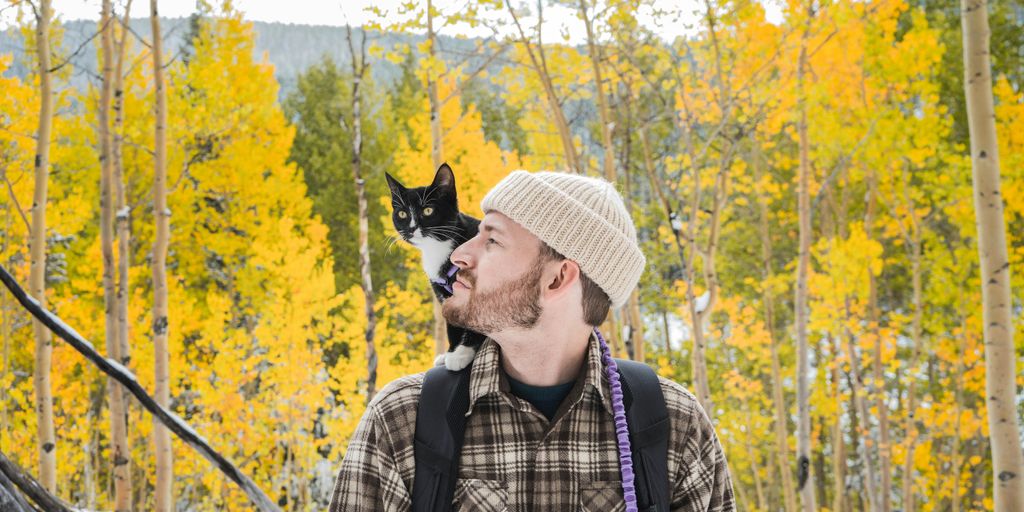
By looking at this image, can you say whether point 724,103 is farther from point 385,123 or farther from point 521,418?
point 385,123

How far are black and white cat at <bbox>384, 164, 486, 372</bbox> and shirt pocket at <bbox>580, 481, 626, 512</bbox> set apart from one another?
1219 mm

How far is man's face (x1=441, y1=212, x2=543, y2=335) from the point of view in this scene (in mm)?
1187

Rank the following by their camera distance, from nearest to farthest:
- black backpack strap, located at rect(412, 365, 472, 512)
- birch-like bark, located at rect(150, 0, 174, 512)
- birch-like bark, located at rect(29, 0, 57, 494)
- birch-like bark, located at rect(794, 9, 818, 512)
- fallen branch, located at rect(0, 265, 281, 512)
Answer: black backpack strap, located at rect(412, 365, 472, 512)
fallen branch, located at rect(0, 265, 281, 512)
birch-like bark, located at rect(29, 0, 57, 494)
birch-like bark, located at rect(150, 0, 174, 512)
birch-like bark, located at rect(794, 9, 818, 512)

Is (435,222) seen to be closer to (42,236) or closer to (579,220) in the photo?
(579,220)

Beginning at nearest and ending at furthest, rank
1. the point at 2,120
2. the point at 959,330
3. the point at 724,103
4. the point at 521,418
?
the point at 521,418
the point at 724,103
the point at 2,120
the point at 959,330

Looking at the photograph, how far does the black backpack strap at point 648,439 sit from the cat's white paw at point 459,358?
1.01ft

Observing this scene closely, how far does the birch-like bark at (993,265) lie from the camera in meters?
3.60

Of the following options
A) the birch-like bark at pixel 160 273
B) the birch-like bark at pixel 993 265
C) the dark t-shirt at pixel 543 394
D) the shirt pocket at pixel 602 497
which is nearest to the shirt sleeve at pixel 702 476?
the shirt pocket at pixel 602 497

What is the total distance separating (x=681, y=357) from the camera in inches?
607

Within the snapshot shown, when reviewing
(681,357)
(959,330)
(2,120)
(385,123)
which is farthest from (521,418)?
(385,123)

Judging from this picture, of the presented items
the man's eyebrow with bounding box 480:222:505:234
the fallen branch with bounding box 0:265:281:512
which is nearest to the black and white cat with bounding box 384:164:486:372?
the fallen branch with bounding box 0:265:281:512

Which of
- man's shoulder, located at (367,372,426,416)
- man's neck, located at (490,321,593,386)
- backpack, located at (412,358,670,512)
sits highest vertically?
man's neck, located at (490,321,593,386)

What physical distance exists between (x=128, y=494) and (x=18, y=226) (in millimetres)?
6023

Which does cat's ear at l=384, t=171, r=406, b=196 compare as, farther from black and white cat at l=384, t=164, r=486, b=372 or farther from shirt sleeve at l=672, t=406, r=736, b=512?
shirt sleeve at l=672, t=406, r=736, b=512
